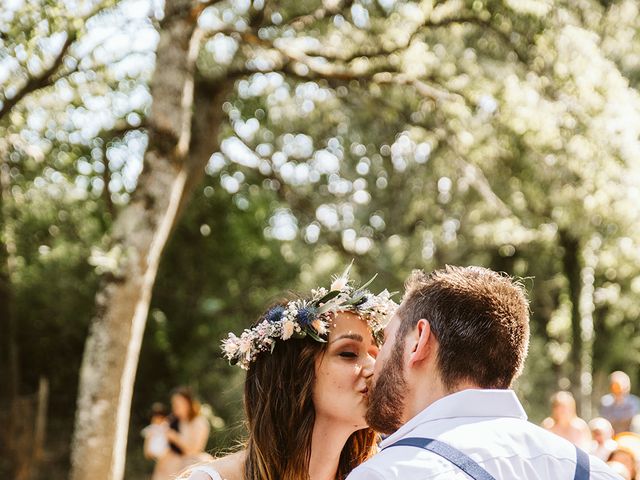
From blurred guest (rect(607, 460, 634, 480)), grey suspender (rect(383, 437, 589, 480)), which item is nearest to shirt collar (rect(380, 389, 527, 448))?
grey suspender (rect(383, 437, 589, 480))

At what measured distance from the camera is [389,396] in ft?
7.23

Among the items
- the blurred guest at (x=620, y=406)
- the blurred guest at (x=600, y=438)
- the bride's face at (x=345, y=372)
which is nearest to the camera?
the bride's face at (x=345, y=372)

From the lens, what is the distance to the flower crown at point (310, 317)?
10.0 feet

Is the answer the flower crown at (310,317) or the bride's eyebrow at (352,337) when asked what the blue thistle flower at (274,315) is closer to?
the flower crown at (310,317)

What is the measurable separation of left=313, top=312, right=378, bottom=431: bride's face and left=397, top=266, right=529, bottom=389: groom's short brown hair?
81 centimetres

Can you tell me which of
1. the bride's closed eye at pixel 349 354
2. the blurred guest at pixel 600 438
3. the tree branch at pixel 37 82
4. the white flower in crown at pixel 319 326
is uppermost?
the tree branch at pixel 37 82

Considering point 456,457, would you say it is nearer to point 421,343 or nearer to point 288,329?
point 421,343

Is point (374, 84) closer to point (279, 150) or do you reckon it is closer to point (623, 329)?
point (279, 150)

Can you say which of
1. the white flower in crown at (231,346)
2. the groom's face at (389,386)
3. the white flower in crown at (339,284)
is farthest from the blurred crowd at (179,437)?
the groom's face at (389,386)

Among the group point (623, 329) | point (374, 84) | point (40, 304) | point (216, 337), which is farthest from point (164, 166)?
point (623, 329)

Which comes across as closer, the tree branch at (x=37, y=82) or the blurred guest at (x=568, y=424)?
the tree branch at (x=37, y=82)

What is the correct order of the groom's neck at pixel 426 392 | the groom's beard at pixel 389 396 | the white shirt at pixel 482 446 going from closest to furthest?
the white shirt at pixel 482 446, the groom's neck at pixel 426 392, the groom's beard at pixel 389 396

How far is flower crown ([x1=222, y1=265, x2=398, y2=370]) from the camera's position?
3057 mm

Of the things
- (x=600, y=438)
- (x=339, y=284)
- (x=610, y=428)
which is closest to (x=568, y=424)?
(x=600, y=438)
